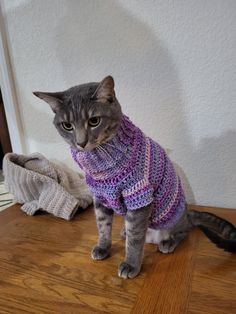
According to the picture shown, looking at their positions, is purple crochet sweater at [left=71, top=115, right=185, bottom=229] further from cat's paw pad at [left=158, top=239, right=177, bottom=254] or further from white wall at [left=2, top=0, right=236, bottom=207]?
white wall at [left=2, top=0, right=236, bottom=207]

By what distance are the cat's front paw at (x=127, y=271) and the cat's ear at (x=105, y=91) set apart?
0.41 metres

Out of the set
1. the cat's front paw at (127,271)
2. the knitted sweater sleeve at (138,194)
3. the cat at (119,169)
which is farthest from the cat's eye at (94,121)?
the cat's front paw at (127,271)

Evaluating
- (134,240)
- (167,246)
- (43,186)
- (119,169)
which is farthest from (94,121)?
(43,186)

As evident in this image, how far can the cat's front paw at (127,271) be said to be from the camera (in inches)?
26.7

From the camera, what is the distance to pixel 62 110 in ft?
2.04

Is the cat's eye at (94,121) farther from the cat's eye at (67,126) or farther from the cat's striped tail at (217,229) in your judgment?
the cat's striped tail at (217,229)

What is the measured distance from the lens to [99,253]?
76 centimetres

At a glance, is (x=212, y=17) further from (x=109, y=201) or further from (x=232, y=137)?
(x=109, y=201)

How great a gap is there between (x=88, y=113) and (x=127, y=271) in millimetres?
393

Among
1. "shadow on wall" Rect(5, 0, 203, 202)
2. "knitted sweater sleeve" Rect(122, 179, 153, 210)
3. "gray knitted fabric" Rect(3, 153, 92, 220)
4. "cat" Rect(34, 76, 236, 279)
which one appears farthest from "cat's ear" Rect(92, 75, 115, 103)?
"gray knitted fabric" Rect(3, 153, 92, 220)

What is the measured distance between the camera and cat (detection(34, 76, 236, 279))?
0.60 metres

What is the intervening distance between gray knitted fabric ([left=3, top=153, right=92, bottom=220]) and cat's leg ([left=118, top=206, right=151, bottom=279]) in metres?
0.36

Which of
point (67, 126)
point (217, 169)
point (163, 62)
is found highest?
point (163, 62)

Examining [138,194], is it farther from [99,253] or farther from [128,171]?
[99,253]
